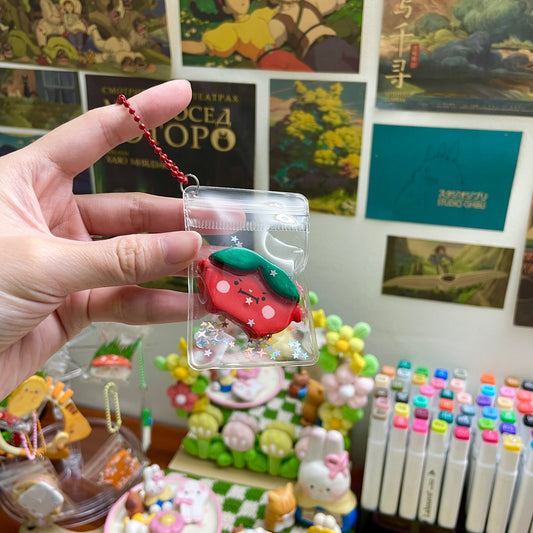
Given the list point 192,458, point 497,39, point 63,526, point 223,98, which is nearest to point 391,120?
point 497,39

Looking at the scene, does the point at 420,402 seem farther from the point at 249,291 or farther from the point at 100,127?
the point at 100,127

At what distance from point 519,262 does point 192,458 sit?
74 centimetres

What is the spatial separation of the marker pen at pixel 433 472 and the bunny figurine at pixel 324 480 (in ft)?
0.40

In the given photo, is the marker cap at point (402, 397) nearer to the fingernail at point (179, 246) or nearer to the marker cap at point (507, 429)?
the marker cap at point (507, 429)

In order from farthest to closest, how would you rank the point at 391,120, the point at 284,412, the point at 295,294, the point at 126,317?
the point at 284,412, the point at 391,120, the point at 126,317, the point at 295,294

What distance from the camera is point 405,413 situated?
922 millimetres

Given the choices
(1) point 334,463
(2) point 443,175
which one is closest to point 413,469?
Answer: (1) point 334,463

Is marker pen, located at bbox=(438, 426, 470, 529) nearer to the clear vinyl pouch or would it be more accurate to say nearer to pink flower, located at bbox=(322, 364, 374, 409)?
pink flower, located at bbox=(322, 364, 374, 409)

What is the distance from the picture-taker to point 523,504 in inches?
35.3

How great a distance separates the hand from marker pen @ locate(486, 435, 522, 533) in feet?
1.88

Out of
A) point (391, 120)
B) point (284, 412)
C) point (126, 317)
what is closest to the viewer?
point (126, 317)

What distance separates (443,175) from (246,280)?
1.58ft

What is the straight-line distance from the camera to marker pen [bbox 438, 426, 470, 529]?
89cm

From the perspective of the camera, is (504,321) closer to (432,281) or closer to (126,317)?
(432,281)
